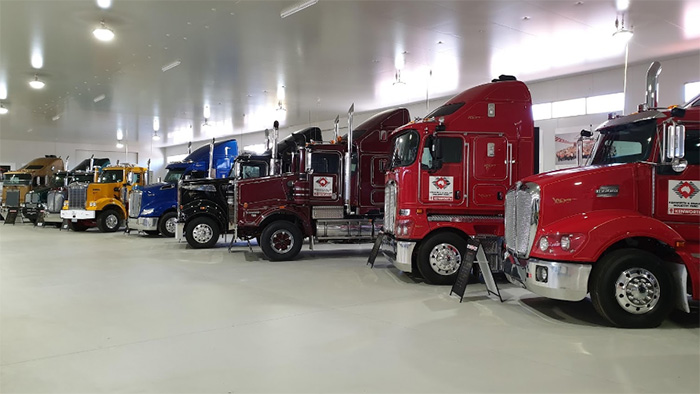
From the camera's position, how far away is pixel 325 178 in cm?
1105

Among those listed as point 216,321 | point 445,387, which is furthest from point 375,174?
point 445,387

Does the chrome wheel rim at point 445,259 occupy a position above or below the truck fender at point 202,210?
below

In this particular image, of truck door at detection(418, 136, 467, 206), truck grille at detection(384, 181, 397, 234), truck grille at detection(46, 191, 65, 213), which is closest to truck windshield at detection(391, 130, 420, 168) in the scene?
truck door at detection(418, 136, 467, 206)

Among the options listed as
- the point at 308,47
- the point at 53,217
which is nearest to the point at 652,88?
the point at 308,47

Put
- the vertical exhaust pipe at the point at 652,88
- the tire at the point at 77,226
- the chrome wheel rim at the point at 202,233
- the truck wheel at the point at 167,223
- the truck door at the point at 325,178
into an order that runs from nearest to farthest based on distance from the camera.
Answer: the vertical exhaust pipe at the point at 652,88
the truck door at the point at 325,178
the chrome wheel rim at the point at 202,233
the truck wheel at the point at 167,223
the tire at the point at 77,226

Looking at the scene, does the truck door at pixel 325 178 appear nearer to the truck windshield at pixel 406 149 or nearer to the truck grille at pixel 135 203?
the truck windshield at pixel 406 149

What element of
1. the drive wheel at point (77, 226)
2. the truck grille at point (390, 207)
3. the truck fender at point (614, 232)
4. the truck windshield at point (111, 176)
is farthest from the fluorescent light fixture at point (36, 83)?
the truck fender at point (614, 232)

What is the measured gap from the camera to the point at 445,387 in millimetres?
3717

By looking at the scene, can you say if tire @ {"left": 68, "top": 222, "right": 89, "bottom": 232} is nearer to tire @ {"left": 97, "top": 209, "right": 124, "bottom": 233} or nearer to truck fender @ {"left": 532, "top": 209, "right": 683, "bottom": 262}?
tire @ {"left": 97, "top": 209, "right": 124, "bottom": 233}

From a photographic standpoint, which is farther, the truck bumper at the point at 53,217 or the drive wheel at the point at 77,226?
the truck bumper at the point at 53,217

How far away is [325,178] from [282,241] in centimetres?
169

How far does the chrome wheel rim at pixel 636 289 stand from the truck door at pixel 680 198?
81cm

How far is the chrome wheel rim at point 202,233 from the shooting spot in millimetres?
12812

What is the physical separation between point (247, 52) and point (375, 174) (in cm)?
465
